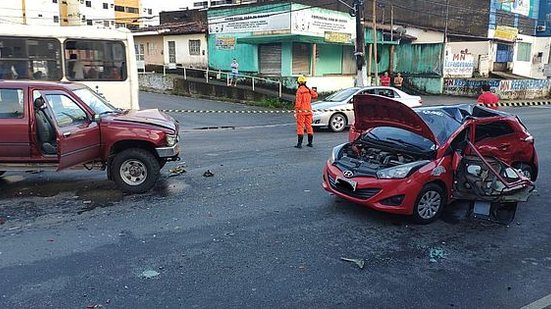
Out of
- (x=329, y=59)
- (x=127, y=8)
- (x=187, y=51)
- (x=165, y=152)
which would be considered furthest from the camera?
(x=127, y=8)

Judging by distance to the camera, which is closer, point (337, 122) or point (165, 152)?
point (165, 152)

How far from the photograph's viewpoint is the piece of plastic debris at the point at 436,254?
5012mm

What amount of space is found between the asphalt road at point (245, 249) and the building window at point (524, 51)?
35.8m

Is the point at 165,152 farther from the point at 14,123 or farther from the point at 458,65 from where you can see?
the point at 458,65

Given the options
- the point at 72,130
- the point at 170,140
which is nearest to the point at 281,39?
the point at 170,140

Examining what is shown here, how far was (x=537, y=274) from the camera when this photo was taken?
15.4 ft

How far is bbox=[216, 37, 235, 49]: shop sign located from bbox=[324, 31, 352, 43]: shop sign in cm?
563

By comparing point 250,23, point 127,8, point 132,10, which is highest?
point 127,8

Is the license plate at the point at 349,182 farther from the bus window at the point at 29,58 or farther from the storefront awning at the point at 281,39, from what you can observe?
the storefront awning at the point at 281,39

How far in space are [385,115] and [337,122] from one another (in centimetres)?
835

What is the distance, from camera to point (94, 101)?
25.6 feet

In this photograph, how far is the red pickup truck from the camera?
6.93 meters

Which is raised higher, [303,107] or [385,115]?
[385,115]

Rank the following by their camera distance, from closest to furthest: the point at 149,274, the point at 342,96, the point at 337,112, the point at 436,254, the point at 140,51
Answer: the point at 149,274
the point at 436,254
the point at 337,112
the point at 342,96
the point at 140,51
